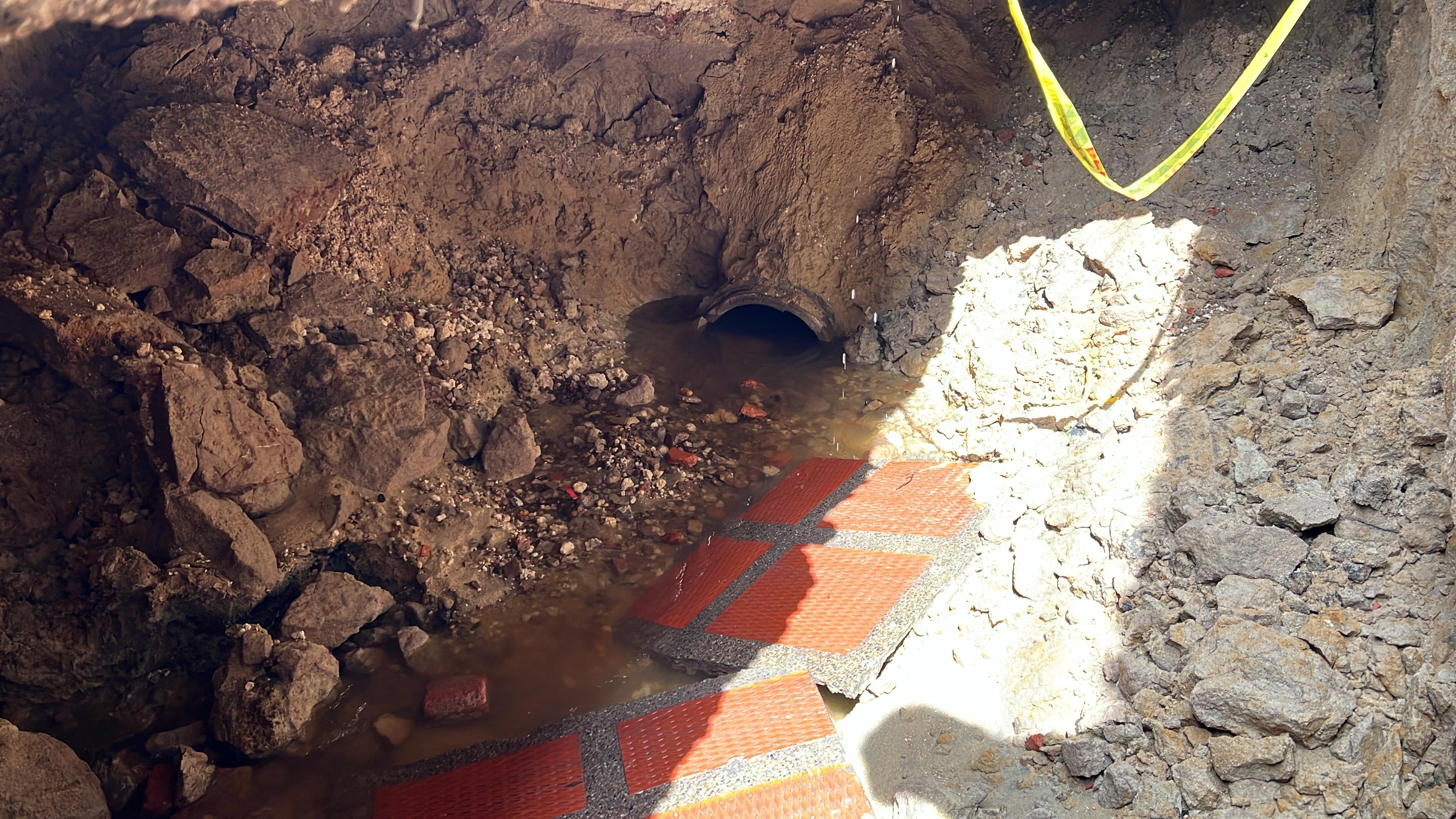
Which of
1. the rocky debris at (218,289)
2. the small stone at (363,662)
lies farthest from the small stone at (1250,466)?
the rocky debris at (218,289)

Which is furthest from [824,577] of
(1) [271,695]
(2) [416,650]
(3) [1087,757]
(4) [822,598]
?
(1) [271,695]

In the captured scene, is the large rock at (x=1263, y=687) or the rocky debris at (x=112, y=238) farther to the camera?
the rocky debris at (x=112, y=238)

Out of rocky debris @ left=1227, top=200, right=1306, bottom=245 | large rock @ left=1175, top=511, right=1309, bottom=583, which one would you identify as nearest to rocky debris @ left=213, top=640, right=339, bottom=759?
large rock @ left=1175, top=511, right=1309, bottom=583

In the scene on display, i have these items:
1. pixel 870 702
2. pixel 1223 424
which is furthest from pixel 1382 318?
A: pixel 870 702

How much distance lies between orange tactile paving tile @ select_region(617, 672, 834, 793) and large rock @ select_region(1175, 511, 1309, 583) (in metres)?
1.88

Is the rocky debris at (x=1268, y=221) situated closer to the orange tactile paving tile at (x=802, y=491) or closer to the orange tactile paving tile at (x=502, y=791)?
the orange tactile paving tile at (x=802, y=491)

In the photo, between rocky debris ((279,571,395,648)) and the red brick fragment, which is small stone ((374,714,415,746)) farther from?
the red brick fragment

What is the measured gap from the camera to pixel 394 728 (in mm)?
4914

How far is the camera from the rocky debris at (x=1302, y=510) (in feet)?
12.9

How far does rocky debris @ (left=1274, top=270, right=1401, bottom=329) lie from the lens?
4500 mm

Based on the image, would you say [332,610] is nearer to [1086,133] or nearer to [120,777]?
[120,777]

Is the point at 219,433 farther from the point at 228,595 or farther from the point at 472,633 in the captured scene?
the point at 472,633

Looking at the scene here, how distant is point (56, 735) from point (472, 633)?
7.10 feet

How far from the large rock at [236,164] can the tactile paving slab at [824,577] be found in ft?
12.9
